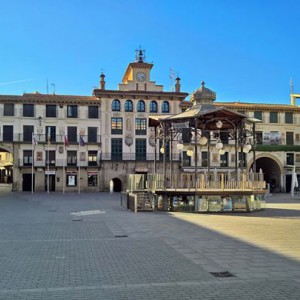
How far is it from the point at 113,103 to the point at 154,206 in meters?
33.1

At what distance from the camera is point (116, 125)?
54.2m

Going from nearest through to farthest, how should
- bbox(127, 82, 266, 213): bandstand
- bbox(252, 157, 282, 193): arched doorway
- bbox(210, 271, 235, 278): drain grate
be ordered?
bbox(210, 271, 235, 278): drain grate, bbox(127, 82, 266, 213): bandstand, bbox(252, 157, 282, 193): arched doorway

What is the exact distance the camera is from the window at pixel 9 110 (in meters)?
52.0

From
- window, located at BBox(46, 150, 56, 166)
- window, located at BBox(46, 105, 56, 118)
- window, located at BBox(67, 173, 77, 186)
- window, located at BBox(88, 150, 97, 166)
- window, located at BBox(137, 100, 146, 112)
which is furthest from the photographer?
window, located at BBox(137, 100, 146, 112)

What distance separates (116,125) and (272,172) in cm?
2302

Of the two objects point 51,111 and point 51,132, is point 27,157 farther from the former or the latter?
point 51,111

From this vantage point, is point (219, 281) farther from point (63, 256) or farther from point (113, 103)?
point (113, 103)

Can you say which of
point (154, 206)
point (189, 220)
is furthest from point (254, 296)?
point (154, 206)

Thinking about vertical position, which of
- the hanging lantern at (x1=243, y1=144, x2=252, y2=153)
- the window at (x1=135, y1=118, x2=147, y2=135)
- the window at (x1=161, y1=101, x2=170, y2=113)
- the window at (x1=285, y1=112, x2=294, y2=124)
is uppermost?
the window at (x1=161, y1=101, x2=170, y2=113)

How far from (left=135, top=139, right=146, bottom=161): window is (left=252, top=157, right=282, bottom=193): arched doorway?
16.9 meters

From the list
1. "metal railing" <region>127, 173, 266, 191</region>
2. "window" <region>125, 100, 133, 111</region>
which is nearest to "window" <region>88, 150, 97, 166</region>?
"window" <region>125, 100, 133, 111</region>

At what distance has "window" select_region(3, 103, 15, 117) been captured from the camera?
5203 centimetres

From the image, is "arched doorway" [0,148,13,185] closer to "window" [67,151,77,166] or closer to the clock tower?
"window" [67,151,77,166]

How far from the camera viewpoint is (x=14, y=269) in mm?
8625
